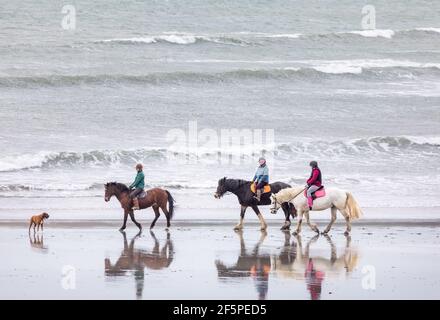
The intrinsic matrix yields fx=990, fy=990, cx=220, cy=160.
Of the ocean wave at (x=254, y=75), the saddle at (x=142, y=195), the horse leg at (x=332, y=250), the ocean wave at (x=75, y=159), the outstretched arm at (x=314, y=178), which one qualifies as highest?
the ocean wave at (x=254, y=75)

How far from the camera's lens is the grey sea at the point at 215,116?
19.1 m

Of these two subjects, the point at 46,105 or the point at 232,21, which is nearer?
the point at 46,105

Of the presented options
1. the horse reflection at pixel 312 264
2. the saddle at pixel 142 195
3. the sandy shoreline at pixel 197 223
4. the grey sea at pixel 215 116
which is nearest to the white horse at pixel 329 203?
the grey sea at pixel 215 116

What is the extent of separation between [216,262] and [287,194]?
13.7 ft

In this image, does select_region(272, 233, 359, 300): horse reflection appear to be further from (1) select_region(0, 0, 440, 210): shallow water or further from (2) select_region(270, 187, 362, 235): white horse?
(1) select_region(0, 0, 440, 210): shallow water

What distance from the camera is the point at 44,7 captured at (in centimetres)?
5559

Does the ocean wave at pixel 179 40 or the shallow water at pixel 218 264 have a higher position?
the ocean wave at pixel 179 40

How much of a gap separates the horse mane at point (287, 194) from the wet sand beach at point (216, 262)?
2.33ft

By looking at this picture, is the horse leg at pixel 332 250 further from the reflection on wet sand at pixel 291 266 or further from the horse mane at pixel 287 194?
the horse mane at pixel 287 194

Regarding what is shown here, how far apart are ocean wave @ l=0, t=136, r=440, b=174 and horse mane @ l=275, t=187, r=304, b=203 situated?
618 cm

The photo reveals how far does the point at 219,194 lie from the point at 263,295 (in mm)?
7337

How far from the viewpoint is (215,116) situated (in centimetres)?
3716

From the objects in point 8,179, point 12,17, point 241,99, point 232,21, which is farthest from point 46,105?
point 232,21

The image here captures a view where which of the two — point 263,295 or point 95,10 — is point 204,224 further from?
point 95,10
